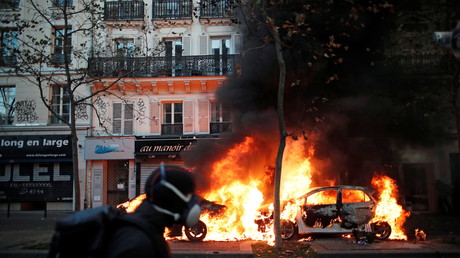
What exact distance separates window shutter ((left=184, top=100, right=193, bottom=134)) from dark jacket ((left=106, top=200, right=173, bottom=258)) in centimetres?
1614

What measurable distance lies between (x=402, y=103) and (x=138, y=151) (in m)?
11.7

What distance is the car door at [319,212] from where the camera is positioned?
31.5ft

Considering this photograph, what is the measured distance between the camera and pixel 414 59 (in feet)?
36.5

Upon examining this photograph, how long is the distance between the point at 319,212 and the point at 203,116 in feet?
31.0

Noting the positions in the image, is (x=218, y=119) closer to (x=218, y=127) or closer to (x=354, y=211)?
(x=218, y=127)

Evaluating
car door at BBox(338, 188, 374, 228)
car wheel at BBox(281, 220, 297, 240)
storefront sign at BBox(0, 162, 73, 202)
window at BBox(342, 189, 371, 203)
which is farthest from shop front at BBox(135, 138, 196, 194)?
car door at BBox(338, 188, 374, 228)

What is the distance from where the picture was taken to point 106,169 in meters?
18.1

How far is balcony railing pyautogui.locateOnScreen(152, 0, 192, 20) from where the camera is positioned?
18188mm

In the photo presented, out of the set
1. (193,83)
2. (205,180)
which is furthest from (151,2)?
(205,180)

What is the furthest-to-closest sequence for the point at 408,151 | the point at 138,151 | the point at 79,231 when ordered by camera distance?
the point at 138,151 → the point at 408,151 → the point at 79,231

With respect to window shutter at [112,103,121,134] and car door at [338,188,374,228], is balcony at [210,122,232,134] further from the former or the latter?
car door at [338,188,374,228]

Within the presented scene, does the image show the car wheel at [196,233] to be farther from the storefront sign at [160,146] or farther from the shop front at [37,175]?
the shop front at [37,175]

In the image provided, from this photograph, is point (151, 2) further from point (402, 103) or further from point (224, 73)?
point (402, 103)

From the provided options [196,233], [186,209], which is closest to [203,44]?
[196,233]
